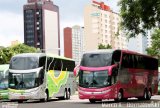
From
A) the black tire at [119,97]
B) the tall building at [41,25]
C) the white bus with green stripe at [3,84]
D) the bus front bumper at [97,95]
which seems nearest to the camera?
the bus front bumper at [97,95]

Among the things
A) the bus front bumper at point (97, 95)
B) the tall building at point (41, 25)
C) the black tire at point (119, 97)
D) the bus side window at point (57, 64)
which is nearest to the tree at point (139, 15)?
the bus front bumper at point (97, 95)

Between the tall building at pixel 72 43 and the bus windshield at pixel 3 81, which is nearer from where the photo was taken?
the bus windshield at pixel 3 81

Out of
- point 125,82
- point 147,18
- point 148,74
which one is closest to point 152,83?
point 148,74

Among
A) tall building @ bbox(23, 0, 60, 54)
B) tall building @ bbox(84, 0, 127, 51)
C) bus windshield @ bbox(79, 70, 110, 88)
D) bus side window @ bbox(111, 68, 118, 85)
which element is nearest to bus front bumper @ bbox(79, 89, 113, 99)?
bus windshield @ bbox(79, 70, 110, 88)

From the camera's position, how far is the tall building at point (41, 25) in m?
167

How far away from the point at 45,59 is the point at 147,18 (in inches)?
488

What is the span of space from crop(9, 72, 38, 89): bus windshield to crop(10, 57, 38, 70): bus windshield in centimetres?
50

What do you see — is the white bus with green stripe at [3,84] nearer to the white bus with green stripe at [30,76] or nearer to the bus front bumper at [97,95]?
the white bus with green stripe at [30,76]

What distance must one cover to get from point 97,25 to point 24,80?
118 m

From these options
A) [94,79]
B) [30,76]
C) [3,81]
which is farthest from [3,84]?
[94,79]

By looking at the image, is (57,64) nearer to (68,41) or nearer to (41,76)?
(41,76)

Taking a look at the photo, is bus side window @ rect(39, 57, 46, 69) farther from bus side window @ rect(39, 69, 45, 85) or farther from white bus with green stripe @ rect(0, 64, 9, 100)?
white bus with green stripe @ rect(0, 64, 9, 100)

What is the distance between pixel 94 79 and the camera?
1235 inches

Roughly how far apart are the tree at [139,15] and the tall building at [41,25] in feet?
448
